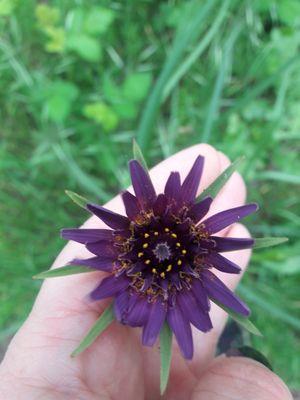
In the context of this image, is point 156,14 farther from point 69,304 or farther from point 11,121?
point 69,304

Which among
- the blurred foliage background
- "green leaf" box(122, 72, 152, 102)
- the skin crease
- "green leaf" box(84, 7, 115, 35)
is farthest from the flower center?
"green leaf" box(84, 7, 115, 35)

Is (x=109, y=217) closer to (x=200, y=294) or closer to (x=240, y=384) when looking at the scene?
(x=200, y=294)

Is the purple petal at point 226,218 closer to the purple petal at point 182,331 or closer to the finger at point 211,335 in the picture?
the purple petal at point 182,331

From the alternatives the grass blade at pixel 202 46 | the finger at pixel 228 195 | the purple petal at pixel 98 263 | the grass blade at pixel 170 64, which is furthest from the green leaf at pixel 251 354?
the grass blade at pixel 202 46

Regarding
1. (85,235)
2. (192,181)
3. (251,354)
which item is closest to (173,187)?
(192,181)

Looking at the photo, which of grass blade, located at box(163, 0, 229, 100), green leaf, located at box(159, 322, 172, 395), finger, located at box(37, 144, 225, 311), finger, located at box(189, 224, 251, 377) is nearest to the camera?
green leaf, located at box(159, 322, 172, 395)

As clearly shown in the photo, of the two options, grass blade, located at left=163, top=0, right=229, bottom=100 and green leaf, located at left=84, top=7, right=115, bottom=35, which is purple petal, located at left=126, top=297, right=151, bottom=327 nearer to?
grass blade, located at left=163, top=0, right=229, bottom=100
